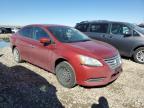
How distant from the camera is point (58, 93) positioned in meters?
4.68

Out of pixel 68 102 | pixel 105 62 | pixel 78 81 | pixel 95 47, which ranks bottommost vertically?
pixel 68 102

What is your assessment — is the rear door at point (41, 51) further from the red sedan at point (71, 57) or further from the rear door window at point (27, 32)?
the rear door window at point (27, 32)

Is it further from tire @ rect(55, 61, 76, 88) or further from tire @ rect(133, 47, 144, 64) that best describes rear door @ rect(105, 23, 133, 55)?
tire @ rect(55, 61, 76, 88)

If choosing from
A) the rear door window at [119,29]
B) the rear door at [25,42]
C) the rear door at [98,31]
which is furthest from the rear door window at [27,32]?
Result: the rear door window at [119,29]

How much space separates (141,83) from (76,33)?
2.65 metres

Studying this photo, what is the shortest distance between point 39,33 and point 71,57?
192 centimetres

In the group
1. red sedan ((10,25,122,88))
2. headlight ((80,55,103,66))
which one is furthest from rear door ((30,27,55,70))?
headlight ((80,55,103,66))

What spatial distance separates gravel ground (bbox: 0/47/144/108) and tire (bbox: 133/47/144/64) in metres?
1.88

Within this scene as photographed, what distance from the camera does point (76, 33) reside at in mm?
6281

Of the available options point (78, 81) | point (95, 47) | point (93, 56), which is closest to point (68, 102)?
point (78, 81)

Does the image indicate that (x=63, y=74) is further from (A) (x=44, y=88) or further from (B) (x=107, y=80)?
(B) (x=107, y=80)

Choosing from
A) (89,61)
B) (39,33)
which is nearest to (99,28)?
(39,33)

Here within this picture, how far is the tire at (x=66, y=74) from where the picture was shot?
474 cm

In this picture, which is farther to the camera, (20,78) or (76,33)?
(76,33)
